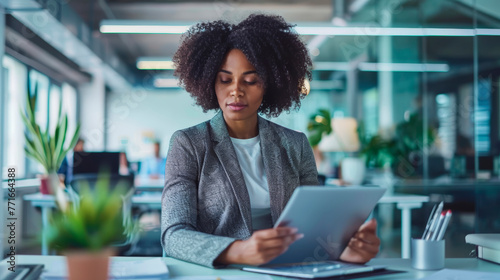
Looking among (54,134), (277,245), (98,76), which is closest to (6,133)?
(54,134)

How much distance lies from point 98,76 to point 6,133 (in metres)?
5.62

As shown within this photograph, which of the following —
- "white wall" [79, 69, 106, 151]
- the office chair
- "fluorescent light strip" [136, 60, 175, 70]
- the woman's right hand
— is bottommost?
the office chair

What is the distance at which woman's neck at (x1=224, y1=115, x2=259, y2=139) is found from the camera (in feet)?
5.37

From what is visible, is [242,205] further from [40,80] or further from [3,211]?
[40,80]

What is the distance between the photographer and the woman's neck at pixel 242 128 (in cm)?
164

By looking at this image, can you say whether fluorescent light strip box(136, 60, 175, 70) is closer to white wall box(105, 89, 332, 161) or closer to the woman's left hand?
white wall box(105, 89, 332, 161)

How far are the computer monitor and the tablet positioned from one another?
315cm

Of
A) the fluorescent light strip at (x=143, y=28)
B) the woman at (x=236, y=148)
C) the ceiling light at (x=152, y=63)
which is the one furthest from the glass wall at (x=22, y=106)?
the woman at (x=236, y=148)

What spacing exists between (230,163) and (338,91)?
8771 millimetres

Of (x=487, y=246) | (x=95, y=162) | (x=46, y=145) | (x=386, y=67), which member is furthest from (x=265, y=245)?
(x=386, y=67)

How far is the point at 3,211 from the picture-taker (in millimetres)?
4344

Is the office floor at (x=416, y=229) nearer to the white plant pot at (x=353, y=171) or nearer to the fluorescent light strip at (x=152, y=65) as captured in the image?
the white plant pot at (x=353, y=171)

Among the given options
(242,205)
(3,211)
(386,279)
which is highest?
(242,205)

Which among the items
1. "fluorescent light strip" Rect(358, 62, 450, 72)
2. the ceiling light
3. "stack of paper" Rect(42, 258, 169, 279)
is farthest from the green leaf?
the ceiling light
